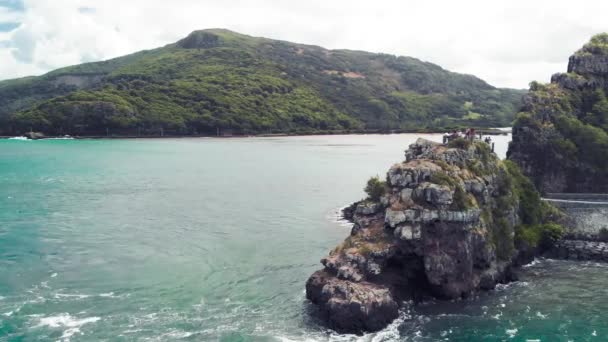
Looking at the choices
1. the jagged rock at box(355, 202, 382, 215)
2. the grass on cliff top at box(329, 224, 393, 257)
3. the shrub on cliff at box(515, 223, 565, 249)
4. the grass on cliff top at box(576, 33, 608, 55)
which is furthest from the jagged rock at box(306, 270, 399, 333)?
the grass on cliff top at box(576, 33, 608, 55)

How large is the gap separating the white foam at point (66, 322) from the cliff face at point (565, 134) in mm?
76400

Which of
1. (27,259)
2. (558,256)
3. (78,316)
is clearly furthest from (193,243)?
(558,256)

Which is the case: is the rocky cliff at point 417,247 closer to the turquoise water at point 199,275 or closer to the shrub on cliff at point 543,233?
the turquoise water at point 199,275

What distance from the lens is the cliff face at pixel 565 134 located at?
94.1 meters

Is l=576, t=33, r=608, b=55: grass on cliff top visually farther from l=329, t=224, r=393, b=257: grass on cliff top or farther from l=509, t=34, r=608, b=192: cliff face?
l=329, t=224, r=393, b=257: grass on cliff top

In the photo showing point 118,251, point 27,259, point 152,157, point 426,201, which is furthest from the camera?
point 152,157

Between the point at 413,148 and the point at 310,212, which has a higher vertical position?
the point at 413,148

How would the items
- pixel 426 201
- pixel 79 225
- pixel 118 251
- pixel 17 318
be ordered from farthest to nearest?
pixel 79 225
pixel 118 251
pixel 426 201
pixel 17 318

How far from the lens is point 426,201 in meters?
55.4

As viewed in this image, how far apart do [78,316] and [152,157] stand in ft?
431

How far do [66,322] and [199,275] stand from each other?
1611 cm

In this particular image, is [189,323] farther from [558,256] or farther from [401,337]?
[558,256]

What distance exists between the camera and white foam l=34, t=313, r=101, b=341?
4547cm

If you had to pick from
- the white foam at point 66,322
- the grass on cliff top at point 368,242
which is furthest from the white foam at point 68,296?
the grass on cliff top at point 368,242
